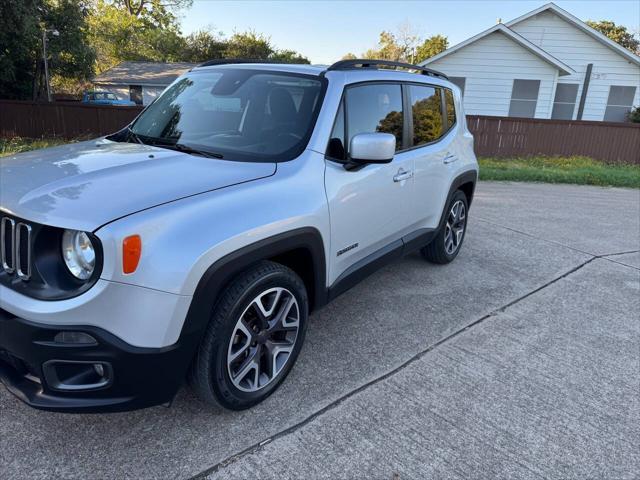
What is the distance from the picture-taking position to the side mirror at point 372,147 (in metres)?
2.85

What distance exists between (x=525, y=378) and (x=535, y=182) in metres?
9.84

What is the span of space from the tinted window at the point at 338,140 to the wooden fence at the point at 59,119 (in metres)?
12.8

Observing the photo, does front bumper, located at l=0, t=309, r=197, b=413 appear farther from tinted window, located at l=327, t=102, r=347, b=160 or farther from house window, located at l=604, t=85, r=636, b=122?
house window, located at l=604, t=85, r=636, b=122

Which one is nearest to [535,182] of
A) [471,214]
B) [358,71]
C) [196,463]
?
[471,214]

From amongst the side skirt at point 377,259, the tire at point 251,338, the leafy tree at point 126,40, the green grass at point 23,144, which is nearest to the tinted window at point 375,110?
the side skirt at point 377,259

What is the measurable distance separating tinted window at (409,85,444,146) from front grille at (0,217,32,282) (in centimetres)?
289

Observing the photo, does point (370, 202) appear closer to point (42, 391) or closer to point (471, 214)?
point (42, 391)

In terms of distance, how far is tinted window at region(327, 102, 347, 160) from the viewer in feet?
9.83

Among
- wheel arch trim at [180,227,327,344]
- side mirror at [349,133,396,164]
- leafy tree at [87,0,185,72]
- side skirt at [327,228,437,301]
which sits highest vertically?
leafy tree at [87,0,185,72]

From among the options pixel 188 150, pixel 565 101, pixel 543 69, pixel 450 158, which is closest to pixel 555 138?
pixel 543 69

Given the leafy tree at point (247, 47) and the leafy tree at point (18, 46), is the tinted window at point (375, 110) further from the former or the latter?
the leafy tree at point (247, 47)

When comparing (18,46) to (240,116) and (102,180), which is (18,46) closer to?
(240,116)

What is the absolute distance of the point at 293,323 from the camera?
278cm

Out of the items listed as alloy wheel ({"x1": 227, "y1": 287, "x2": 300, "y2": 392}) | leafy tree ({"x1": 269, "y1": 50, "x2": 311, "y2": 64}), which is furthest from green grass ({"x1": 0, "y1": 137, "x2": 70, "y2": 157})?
leafy tree ({"x1": 269, "y1": 50, "x2": 311, "y2": 64})
